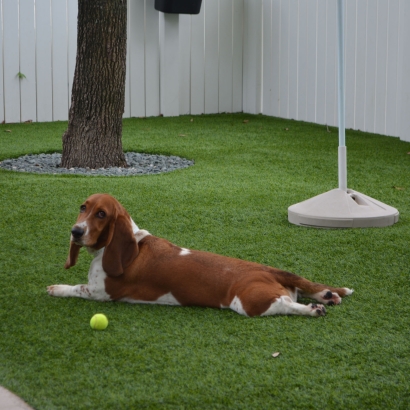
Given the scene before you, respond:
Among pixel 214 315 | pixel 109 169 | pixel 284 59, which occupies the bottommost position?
pixel 214 315

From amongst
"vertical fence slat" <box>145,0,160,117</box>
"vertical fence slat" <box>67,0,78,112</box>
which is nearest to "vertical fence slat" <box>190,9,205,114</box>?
"vertical fence slat" <box>145,0,160,117</box>

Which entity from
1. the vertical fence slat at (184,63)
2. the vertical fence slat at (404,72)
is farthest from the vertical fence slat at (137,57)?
the vertical fence slat at (404,72)

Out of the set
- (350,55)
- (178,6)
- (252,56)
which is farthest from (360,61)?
(178,6)

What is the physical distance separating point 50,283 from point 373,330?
1.67 meters

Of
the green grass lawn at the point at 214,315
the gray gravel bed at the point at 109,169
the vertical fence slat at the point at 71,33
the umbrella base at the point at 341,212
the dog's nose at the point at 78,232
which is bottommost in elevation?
the green grass lawn at the point at 214,315

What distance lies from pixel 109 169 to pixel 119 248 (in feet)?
12.0

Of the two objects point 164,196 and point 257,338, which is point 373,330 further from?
point 164,196

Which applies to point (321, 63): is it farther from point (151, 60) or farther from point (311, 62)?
point (151, 60)

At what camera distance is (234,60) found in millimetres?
12000

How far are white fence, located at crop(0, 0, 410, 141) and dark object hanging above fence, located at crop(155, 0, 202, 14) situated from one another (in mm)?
325

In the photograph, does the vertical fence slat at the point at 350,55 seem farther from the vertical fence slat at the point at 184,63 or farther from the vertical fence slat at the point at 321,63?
the vertical fence slat at the point at 184,63

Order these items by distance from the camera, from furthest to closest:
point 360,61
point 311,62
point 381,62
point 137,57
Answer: point 137,57
point 311,62
point 360,61
point 381,62

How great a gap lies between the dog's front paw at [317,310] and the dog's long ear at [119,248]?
855mm

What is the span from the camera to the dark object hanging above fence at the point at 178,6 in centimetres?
1052
